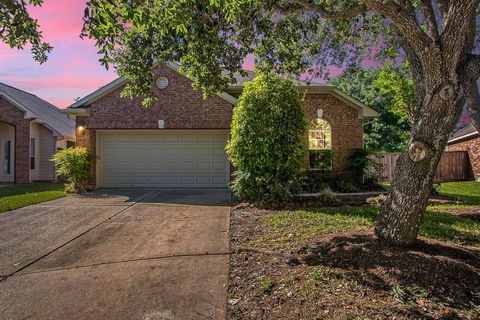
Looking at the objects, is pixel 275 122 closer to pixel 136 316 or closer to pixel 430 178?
pixel 430 178

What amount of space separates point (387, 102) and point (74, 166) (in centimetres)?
2564

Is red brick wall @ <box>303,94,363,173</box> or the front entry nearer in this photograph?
red brick wall @ <box>303,94,363,173</box>

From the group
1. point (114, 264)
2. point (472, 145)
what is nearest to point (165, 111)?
point (114, 264)

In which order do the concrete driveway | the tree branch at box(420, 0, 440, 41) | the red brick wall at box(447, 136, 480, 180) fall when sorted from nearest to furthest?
the concrete driveway → the tree branch at box(420, 0, 440, 41) → the red brick wall at box(447, 136, 480, 180)

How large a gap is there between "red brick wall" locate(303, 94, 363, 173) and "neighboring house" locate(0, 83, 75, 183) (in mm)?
13440

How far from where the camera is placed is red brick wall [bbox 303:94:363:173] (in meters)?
12.8

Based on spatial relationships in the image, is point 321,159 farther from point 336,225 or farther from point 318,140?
point 336,225

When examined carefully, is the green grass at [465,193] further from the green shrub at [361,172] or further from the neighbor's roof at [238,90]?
the neighbor's roof at [238,90]

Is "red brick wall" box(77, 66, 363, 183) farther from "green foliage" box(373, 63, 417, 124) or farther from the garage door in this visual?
"green foliage" box(373, 63, 417, 124)

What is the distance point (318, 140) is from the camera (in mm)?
13062

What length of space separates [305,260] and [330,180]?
8.63 m

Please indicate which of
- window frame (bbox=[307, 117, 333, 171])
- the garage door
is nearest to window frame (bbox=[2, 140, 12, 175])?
the garage door

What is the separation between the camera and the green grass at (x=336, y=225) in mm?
5219

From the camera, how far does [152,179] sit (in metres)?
12.7
